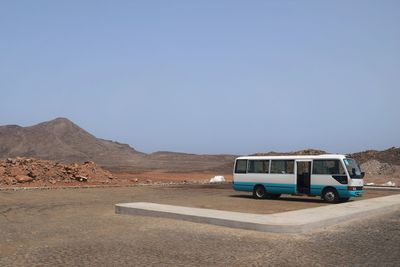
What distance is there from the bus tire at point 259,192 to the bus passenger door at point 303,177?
199 cm

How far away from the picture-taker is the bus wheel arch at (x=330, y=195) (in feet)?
69.7

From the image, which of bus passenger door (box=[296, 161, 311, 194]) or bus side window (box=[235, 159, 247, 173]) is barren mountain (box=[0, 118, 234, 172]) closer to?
bus side window (box=[235, 159, 247, 173])

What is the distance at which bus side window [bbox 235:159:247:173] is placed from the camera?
81.5 ft

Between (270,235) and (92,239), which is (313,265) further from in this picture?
(92,239)

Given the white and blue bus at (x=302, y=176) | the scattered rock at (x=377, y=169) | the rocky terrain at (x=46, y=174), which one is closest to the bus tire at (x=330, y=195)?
the white and blue bus at (x=302, y=176)

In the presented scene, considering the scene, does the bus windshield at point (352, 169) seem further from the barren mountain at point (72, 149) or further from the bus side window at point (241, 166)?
the barren mountain at point (72, 149)

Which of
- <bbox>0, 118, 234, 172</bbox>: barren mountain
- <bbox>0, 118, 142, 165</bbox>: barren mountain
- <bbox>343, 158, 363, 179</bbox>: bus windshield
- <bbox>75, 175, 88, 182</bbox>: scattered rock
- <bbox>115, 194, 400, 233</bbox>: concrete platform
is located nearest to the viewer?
<bbox>115, 194, 400, 233</bbox>: concrete platform

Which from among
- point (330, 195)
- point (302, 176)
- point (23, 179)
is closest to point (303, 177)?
point (302, 176)

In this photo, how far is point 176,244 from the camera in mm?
10938

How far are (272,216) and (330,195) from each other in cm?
737

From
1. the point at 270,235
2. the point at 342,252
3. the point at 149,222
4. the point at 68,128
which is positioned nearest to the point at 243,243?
the point at 270,235

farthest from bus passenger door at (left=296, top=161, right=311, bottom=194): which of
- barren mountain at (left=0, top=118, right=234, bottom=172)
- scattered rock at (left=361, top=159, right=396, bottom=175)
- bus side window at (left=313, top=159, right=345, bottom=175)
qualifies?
barren mountain at (left=0, top=118, right=234, bottom=172)

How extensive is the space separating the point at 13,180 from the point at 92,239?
2600 centimetres

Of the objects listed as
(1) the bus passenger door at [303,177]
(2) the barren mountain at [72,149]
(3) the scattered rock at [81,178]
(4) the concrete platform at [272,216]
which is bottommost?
(4) the concrete platform at [272,216]
